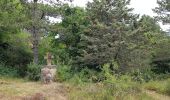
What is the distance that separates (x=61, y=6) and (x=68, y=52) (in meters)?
3.44

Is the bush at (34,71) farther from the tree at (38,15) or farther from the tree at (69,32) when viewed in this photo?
the tree at (69,32)

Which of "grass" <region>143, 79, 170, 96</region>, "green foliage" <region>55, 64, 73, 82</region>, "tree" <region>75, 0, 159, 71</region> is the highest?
"tree" <region>75, 0, 159, 71</region>

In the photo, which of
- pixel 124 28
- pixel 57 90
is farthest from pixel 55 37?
pixel 57 90

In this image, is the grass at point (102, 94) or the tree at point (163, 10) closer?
the grass at point (102, 94)

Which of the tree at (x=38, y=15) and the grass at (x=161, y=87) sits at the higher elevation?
the tree at (x=38, y=15)

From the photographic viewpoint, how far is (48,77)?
1858cm

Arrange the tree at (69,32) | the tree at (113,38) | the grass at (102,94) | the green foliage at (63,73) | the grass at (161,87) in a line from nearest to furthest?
1. the grass at (102,94)
2. the grass at (161,87)
3. the green foliage at (63,73)
4. the tree at (113,38)
5. the tree at (69,32)

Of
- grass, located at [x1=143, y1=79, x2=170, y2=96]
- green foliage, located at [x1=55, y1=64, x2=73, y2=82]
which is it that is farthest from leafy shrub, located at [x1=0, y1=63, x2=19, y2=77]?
grass, located at [x1=143, y1=79, x2=170, y2=96]

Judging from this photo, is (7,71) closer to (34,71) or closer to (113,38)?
(34,71)

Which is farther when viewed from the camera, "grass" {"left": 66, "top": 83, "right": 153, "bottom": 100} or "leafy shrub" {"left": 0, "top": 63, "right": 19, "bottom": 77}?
"leafy shrub" {"left": 0, "top": 63, "right": 19, "bottom": 77}

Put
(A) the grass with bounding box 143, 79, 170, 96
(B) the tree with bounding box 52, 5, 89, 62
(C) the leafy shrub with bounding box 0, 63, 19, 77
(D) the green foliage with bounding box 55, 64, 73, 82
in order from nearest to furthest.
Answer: (A) the grass with bounding box 143, 79, 170, 96 < (D) the green foliage with bounding box 55, 64, 73, 82 < (C) the leafy shrub with bounding box 0, 63, 19, 77 < (B) the tree with bounding box 52, 5, 89, 62

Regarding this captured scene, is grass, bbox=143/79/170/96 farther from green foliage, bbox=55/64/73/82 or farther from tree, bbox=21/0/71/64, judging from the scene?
tree, bbox=21/0/71/64

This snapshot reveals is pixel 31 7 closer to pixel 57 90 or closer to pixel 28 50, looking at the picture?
pixel 28 50

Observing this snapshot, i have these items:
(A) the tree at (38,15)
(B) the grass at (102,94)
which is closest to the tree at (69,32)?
(A) the tree at (38,15)
